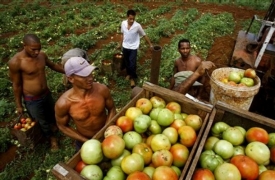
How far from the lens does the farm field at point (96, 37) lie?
5.00 m

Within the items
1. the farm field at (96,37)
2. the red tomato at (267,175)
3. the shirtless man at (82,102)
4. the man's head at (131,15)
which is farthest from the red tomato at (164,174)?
the man's head at (131,15)

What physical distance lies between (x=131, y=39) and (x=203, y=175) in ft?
17.8

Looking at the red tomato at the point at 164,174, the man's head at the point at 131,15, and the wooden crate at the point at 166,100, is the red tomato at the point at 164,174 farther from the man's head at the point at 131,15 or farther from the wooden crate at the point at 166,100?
the man's head at the point at 131,15

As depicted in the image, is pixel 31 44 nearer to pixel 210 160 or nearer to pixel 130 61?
pixel 210 160

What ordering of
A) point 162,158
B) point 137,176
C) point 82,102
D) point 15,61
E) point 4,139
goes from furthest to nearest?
point 4,139 → point 15,61 → point 82,102 → point 162,158 → point 137,176

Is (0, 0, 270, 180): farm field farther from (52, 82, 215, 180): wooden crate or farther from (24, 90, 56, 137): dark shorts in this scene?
(52, 82, 215, 180): wooden crate

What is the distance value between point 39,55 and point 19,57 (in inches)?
15.6

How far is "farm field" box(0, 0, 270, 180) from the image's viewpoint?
16.4 feet

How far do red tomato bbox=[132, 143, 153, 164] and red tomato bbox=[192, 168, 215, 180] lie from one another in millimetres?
441

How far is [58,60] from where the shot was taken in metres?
8.62

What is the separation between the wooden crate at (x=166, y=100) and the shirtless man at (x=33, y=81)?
2288 millimetres

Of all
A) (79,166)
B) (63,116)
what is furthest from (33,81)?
(79,166)

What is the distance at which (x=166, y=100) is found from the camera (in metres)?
2.97

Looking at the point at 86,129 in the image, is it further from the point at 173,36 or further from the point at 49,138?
the point at 173,36
